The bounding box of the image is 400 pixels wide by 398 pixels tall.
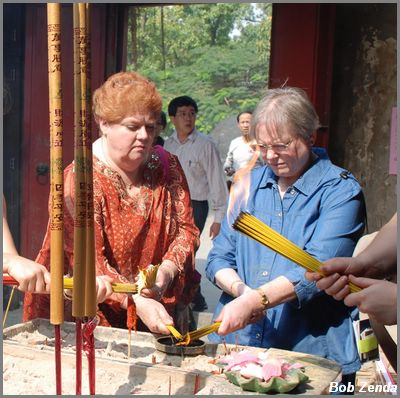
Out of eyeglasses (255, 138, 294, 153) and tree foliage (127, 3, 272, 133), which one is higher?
tree foliage (127, 3, 272, 133)

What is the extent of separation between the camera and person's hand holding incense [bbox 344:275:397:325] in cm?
204

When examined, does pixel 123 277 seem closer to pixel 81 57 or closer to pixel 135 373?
pixel 135 373

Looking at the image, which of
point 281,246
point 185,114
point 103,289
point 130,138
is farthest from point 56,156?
point 185,114

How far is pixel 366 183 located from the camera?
558 cm

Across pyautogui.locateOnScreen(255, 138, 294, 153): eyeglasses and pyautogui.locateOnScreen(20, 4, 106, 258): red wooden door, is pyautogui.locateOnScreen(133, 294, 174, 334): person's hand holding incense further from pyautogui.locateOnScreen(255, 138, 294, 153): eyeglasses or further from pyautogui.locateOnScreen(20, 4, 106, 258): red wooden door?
pyautogui.locateOnScreen(20, 4, 106, 258): red wooden door

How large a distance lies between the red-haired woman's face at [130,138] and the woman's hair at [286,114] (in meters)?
0.41

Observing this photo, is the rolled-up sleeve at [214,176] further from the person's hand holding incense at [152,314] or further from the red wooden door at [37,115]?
the person's hand holding incense at [152,314]

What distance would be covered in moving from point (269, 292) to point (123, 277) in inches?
21.4

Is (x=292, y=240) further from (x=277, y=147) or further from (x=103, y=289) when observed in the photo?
(x=103, y=289)

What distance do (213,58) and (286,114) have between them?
9.38 m

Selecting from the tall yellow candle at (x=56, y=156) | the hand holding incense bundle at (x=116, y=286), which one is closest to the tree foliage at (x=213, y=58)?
the hand holding incense bundle at (x=116, y=286)

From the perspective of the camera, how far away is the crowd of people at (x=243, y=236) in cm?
253

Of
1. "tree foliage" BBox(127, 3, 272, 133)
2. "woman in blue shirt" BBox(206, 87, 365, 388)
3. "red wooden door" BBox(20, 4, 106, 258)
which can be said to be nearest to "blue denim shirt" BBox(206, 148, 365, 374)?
"woman in blue shirt" BBox(206, 87, 365, 388)

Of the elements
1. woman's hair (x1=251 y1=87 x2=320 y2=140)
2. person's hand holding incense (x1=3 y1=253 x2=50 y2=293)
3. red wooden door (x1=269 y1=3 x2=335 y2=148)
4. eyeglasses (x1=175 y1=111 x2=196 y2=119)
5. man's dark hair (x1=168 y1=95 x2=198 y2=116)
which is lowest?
person's hand holding incense (x1=3 y1=253 x2=50 y2=293)
